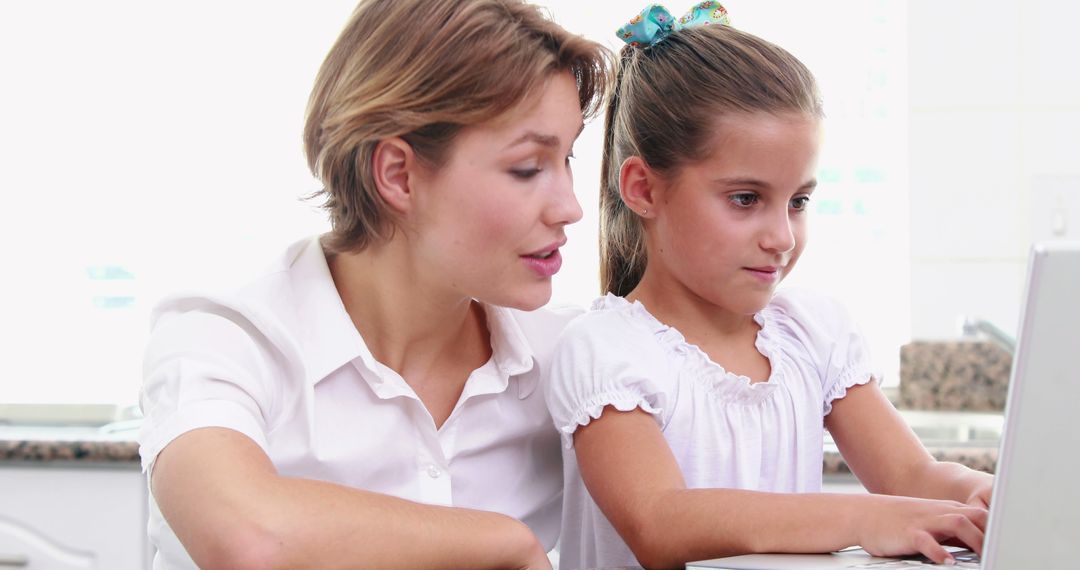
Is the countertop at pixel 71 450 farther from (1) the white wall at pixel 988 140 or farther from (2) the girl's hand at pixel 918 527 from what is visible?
(1) the white wall at pixel 988 140

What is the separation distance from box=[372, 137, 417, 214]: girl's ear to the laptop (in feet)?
2.16

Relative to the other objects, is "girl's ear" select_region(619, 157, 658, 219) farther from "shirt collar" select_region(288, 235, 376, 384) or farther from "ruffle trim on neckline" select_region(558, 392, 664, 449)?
"shirt collar" select_region(288, 235, 376, 384)

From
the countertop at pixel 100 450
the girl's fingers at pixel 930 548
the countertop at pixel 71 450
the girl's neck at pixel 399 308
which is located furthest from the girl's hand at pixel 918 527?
the countertop at pixel 71 450

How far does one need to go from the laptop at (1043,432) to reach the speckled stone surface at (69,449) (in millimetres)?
1520

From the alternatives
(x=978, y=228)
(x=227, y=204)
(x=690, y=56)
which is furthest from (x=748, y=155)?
(x=227, y=204)

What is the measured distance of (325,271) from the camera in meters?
1.18

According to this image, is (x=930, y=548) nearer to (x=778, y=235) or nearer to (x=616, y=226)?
(x=778, y=235)

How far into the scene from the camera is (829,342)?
1.24 meters

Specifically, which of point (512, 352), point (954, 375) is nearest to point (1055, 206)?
Result: point (954, 375)

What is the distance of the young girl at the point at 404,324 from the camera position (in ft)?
3.04

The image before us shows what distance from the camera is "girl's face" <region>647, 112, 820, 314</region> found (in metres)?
1.09

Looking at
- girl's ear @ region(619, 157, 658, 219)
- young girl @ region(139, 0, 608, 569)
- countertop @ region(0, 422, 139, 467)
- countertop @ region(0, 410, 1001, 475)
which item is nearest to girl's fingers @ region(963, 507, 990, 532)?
young girl @ region(139, 0, 608, 569)

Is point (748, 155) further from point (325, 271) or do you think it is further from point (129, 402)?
point (129, 402)

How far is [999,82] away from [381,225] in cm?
151
